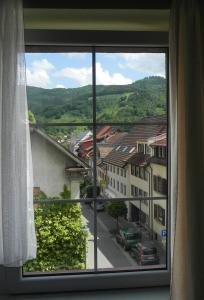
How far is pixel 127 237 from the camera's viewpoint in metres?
1.86

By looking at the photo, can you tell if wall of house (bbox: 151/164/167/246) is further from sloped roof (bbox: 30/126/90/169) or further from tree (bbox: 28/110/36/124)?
tree (bbox: 28/110/36/124)

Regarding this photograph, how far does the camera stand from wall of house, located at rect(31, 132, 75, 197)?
1.79 metres

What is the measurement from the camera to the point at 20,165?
1546 millimetres

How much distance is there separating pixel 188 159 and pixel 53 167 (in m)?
0.63

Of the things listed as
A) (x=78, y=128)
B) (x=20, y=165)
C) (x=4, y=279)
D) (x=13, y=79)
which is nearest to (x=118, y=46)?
(x=78, y=128)

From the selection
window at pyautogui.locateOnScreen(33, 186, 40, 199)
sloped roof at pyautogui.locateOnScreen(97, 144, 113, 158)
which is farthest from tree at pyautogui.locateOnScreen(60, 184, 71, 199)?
sloped roof at pyautogui.locateOnScreen(97, 144, 113, 158)

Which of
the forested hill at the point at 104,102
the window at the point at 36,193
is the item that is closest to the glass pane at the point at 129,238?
the window at the point at 36,193

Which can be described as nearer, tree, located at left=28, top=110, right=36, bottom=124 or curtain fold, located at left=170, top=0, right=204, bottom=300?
curtain fold, located at left=170, top=0, right=204, bottom=300

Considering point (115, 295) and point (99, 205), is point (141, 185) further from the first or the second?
point (115, 295)

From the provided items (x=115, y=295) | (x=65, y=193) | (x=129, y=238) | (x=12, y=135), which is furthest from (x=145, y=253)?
(x=12, y=135)

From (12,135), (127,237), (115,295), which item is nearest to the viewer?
(12,135)

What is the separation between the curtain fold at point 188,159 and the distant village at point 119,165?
0.27m

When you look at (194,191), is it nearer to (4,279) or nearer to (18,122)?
(18,122)

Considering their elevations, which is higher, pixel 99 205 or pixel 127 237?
pixel 99 205
